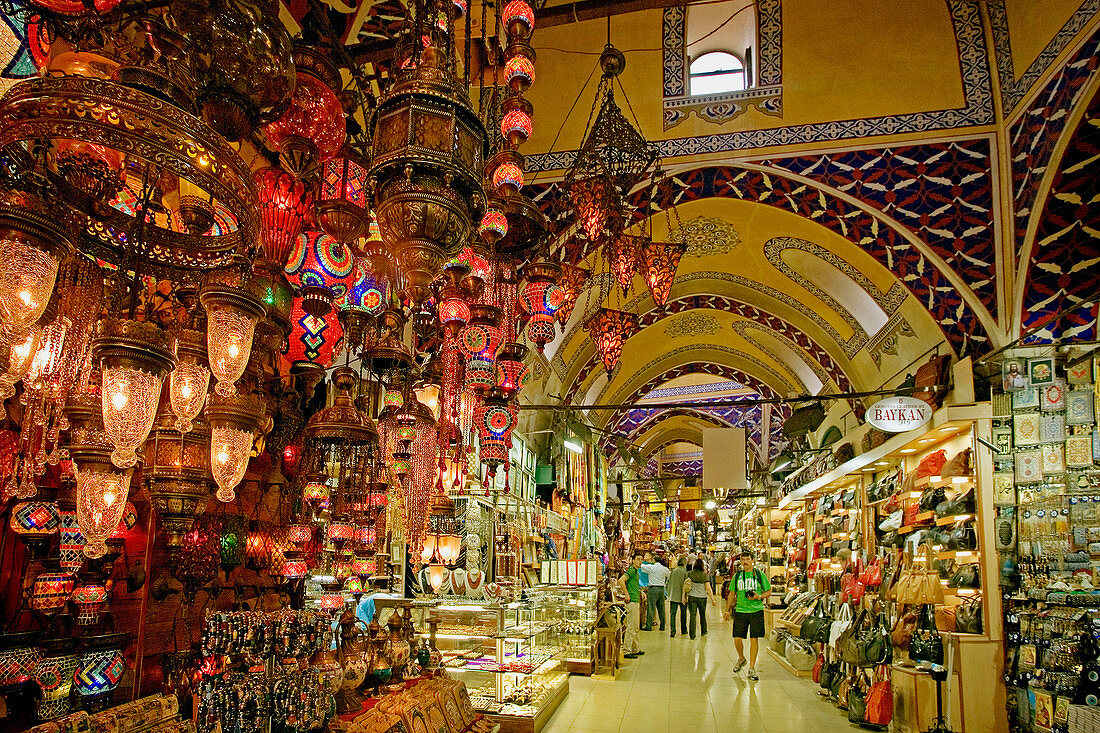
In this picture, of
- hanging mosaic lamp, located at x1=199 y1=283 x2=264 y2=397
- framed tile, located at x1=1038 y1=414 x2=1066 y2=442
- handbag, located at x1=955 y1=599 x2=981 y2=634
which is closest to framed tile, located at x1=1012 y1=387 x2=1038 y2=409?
framed tile, located at x1=1038 y1=414 x2=1066 y2=442

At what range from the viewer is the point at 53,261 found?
1509 millimetres

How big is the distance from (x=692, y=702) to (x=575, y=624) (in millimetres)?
1681

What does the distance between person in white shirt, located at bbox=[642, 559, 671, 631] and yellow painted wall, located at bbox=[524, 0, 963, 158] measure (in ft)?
30.0

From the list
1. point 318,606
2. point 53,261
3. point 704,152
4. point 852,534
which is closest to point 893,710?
point 852,534

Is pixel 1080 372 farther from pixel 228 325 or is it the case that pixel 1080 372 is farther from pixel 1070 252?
pixel 228 325

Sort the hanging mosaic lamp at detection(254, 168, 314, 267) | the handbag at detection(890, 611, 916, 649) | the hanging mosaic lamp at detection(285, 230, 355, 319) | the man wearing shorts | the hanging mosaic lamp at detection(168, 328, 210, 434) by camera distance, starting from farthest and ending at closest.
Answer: the man wearing shorts, the handbag at detection(890, 611, 916, 649), the hanging mosaic lamp at detection(285, 230, 355, 319), the hanging mosaic lamp at detection(254, 168, 314, 267), the hanging mosaic lamp at detection(168, 328, 210, 434)

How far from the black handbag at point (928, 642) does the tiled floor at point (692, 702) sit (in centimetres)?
92

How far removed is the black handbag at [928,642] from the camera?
5.96 meters

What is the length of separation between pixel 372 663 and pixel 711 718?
3867 millimetres

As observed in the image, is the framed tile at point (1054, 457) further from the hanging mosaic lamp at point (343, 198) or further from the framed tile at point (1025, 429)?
the hanging mosaic lamp at point (343, 198)

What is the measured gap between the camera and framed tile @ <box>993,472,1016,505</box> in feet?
20.4

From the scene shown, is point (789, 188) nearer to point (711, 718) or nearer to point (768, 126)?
point (768, 126)

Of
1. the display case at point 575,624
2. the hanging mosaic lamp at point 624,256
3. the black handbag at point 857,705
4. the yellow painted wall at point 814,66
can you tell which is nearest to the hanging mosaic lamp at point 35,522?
the hanging mosaic lamp at point 624,256

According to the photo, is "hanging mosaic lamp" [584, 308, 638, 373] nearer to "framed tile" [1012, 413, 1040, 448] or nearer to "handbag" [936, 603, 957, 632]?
"framed tile" [1012, 413, 1040, 448]
